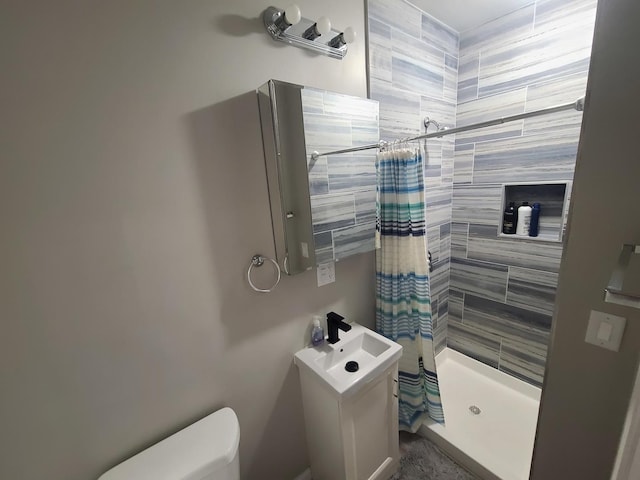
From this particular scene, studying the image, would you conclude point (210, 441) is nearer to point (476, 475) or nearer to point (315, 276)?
point (315, 276)

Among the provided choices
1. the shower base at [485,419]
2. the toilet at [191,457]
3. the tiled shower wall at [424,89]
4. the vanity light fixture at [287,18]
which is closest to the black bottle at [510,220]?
the tiled shower wall at [424,89]

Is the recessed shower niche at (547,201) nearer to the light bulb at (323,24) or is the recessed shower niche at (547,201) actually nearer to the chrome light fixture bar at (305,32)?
the chrome light fixture bar at (305,32)

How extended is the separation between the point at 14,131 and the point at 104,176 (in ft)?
0.68

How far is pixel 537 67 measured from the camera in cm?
165

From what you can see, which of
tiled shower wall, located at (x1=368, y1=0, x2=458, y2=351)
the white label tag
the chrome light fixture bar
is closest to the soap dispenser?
the white label tag

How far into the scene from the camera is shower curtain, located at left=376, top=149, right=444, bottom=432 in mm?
1387

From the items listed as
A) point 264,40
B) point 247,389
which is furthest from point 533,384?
point 264,40

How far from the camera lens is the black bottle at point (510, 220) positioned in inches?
74.2

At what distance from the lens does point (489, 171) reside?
1.94m

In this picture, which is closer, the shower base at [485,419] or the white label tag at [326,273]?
the white label tag at [326,273]

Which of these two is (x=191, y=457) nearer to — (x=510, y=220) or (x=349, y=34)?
(x=349, y=34)

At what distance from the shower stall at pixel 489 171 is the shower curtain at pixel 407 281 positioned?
253mm

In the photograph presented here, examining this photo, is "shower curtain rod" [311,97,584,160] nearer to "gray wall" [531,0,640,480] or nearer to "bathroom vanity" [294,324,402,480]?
"gray wall" [531,0,640,480]

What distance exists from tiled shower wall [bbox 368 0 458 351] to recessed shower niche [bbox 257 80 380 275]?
0.28 meters
